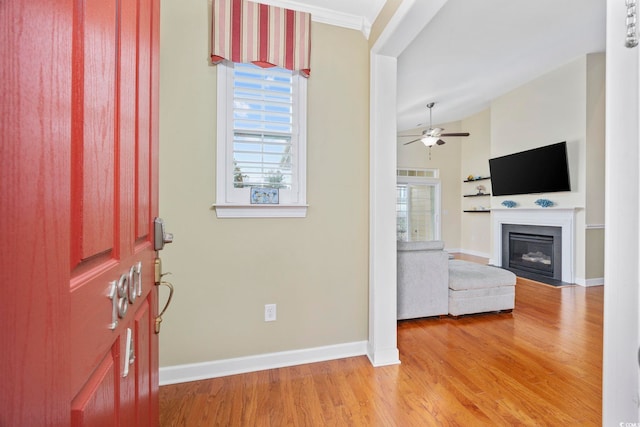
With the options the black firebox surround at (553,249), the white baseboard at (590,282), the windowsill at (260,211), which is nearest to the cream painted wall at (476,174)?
the black firebox surround at (553,249)

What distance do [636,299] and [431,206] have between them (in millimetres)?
7432

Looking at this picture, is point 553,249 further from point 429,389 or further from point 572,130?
point 429,389

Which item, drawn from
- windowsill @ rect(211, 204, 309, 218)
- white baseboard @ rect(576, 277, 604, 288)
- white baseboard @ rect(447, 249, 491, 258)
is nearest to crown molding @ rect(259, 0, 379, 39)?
windowsill @ rect(211, 204, 309, 218)

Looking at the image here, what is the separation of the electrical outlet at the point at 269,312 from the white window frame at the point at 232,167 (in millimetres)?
658

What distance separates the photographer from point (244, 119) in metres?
1.94

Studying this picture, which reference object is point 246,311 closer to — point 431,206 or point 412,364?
point 412,364

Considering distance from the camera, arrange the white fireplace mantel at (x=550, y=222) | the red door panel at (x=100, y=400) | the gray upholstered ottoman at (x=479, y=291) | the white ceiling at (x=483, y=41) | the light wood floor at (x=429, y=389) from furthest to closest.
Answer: the white fireplace mantel at (x=550, y=222) → the gray upholstered ottoman at (x=479, y=291) → the white ceiling at (x=483, y=41) → the light wood floor at (x=429, y=389) → the red door panel at (x=100, y=400)

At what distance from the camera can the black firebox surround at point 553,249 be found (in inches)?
181

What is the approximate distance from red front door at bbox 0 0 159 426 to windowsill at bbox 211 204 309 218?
113 cm

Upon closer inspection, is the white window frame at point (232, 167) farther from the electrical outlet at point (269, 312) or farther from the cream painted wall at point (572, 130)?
the cream painted wall at point (572, 130)

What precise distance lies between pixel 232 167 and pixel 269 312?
3.53 feet

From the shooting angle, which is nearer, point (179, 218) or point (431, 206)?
point (179, 218)

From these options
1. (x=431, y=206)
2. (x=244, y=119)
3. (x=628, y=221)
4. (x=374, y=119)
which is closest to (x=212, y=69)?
(x=244, y=119)

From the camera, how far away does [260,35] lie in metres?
1.92
